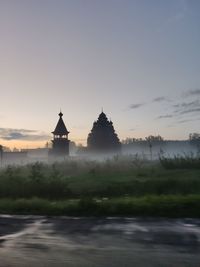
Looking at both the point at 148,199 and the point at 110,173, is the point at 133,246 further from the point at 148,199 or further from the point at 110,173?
the point at 110,173

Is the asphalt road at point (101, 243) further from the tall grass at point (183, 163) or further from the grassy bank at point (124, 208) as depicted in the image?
the tall grass at point (183, 163)

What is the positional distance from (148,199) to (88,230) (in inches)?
185

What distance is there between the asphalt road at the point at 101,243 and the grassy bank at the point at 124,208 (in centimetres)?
112

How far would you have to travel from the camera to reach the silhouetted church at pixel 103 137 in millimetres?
82312

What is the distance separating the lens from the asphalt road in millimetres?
7367

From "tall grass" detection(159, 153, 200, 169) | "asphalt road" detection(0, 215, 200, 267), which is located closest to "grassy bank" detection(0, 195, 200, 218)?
"asphalt road" detection(0, 215, 200, 267)

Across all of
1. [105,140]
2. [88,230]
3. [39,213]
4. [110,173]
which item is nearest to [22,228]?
[88,230]

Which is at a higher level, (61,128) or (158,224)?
(61,128)

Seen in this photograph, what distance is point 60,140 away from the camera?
67.1 metres

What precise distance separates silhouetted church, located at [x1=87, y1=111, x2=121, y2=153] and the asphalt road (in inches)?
2748

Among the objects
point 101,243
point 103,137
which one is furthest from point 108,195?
point 103,137

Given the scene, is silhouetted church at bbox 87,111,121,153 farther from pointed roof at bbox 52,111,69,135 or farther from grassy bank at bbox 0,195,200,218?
grassy bank at bbox 0,195,200,218

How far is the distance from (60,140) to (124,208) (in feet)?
177

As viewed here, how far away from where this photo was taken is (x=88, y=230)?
1049cm
